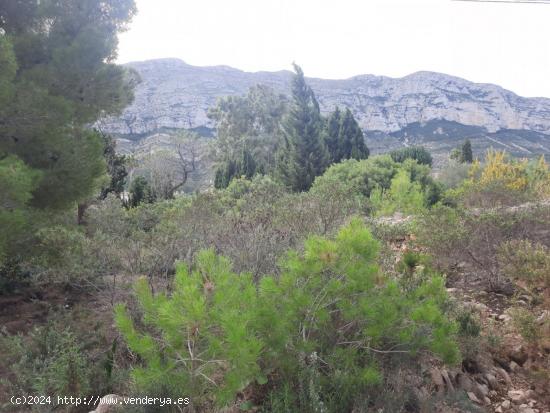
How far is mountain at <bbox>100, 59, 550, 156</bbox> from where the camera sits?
252 feet

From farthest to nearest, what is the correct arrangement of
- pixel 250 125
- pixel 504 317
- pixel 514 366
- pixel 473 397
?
pixel 250 125, pixel 504 317, pixel 514 366, pixel 473 397

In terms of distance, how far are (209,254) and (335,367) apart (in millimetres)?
1172

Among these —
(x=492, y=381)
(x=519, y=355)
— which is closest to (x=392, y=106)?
(x=519, y=355)

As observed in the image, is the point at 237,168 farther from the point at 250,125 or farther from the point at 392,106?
the point at 392,106

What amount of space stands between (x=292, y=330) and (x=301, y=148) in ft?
59.0

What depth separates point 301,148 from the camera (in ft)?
66.3

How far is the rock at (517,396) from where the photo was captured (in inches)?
126

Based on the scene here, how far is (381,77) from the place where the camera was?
372 ft

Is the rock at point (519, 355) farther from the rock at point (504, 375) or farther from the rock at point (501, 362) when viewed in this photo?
the rock at point (504, 375)

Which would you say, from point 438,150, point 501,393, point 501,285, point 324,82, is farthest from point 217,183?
point 324,82

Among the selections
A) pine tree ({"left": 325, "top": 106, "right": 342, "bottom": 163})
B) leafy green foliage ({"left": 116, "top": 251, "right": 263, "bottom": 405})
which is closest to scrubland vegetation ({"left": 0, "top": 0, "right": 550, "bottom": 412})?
leafy green foliage ({"left": 116, "top": 251, "right": 263, "bottom": 405})

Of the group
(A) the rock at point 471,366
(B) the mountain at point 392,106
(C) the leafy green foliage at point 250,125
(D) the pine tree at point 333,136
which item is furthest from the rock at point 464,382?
(B) the mountain at point 392,106

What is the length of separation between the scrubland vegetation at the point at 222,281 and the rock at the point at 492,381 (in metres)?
0.04

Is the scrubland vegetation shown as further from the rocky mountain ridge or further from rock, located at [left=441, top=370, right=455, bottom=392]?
the rocky mountain ridge
